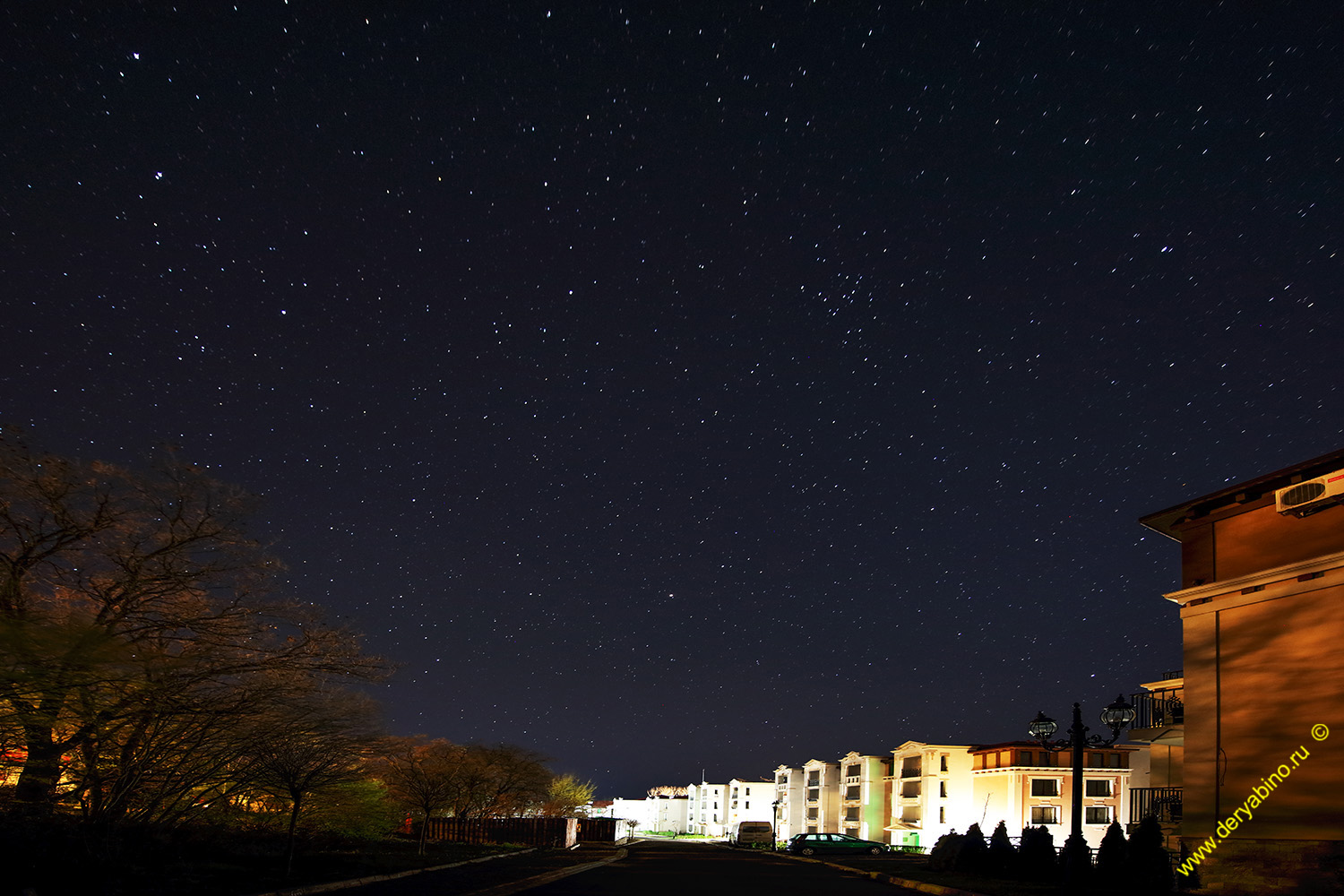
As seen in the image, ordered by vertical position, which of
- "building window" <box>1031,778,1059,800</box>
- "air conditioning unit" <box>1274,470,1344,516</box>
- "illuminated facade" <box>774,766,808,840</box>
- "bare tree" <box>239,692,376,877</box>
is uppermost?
"air conditioning unit" <box>1274,470,1344,516</box>

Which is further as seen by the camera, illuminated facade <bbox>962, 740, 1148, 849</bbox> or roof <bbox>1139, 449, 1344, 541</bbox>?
illuminated facade <bbox>962, 740, 1148, 849</bbox>

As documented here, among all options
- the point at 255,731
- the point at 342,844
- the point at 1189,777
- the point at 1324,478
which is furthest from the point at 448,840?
the point at 1324,478

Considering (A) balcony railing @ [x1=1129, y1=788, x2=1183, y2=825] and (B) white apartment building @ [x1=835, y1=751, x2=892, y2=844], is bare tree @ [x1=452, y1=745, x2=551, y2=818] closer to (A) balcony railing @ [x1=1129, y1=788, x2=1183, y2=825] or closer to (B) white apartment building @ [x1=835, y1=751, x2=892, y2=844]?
(A) balcony railing @ [x1=1129, y1=788, x2=1183, y2=825]

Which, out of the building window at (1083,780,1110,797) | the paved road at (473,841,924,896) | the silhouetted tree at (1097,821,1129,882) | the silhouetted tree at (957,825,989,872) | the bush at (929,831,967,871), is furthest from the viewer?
the building window at (1083,780,1110,797)

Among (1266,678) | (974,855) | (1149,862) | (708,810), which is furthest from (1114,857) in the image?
(708,810)

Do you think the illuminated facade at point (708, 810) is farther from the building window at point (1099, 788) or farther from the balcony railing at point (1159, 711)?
the balcony railing at point (1159, 711)

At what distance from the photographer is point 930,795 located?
84.1 meters

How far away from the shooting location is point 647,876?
2589 cm

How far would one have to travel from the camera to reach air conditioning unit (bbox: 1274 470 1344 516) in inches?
696

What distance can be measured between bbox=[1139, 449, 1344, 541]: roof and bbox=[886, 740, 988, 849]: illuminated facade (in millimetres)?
64036

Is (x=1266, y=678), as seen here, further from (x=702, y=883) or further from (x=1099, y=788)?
(x=1099, y=788)

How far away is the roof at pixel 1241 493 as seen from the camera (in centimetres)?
1833

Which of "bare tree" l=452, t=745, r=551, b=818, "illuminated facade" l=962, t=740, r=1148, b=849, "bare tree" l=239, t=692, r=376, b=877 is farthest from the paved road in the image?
"illuminated facade" l=962, t=740, r=1148, b=849

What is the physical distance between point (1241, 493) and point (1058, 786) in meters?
59.7
